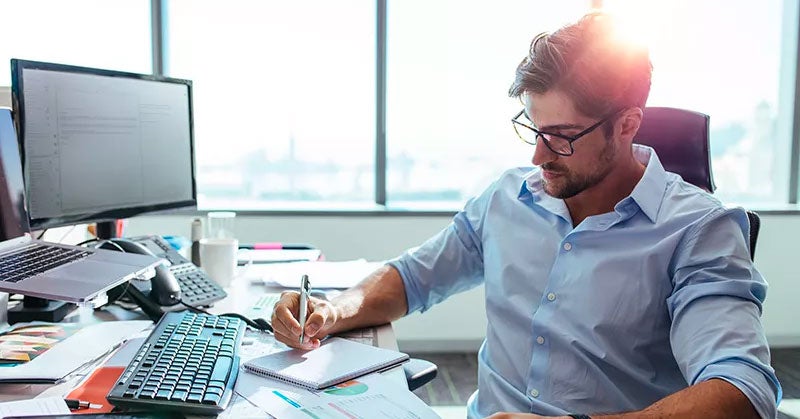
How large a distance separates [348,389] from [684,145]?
2.97 ft

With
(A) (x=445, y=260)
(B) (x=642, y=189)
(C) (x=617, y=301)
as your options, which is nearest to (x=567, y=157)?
(B) (x=642, y=189)

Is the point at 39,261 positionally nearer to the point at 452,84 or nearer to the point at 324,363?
the point at 324,363

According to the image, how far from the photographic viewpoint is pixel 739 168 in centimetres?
363

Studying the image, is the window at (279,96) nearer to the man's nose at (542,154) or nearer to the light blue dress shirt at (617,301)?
the light blue dress shirt at (617,301)

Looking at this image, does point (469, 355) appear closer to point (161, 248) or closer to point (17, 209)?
point (161, 248)

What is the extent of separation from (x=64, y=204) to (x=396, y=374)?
784 mm

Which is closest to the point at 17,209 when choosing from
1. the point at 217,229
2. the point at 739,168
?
the point at 217,229

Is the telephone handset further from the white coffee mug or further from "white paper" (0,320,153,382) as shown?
the white coffee mug

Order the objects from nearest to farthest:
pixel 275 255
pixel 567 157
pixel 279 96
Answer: pixel 567 157 < pixel 275 255 < pixel 279 96

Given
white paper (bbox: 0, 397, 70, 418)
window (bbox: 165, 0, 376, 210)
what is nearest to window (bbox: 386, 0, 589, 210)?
window (bbox: 165, 0, 376, 210)

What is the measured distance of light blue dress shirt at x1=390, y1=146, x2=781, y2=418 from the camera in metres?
1.01

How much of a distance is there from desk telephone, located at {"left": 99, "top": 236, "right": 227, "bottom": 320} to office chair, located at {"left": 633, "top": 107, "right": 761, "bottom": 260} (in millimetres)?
979

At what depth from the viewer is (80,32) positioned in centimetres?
320

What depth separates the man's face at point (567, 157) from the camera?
1227mm
